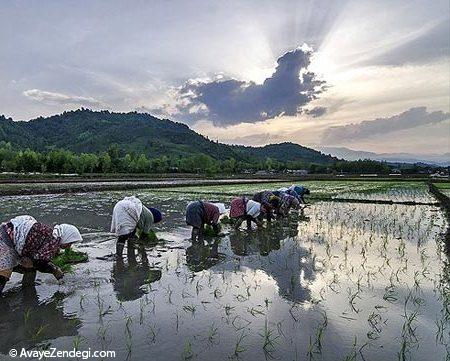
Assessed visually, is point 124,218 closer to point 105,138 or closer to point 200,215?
point 200,215

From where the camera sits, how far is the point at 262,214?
479 inches

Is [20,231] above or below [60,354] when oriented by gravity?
above

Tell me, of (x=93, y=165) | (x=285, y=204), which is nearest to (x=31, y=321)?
(x=285, y=204)

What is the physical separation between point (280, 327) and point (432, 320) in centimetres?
214

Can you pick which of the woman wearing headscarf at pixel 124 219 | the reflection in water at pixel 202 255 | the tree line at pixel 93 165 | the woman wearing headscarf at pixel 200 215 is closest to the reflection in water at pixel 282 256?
the reflection in water at pixel 202 255

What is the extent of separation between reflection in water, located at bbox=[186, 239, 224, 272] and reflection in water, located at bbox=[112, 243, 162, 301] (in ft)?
2.82

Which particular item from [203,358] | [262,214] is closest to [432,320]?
[203,358]

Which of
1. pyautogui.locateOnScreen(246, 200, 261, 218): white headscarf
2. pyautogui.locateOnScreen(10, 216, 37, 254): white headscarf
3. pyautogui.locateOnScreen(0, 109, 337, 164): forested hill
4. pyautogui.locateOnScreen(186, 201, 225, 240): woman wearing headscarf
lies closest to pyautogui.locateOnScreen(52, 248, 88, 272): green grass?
pyautogui.locateOnScreen(10, 216, 37, 254): white headscarf

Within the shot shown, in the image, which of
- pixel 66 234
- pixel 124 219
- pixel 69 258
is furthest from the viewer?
pixel 124 219

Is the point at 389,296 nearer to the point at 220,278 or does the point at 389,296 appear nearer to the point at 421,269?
the point at 421,269

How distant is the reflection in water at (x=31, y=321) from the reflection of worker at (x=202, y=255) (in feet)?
8.87

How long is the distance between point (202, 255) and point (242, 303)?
9.87 feet

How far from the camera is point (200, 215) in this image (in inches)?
392

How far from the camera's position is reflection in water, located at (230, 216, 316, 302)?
6145 mm
